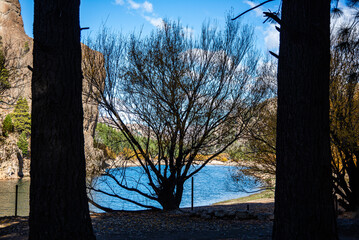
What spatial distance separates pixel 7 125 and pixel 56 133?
46053 millimetres

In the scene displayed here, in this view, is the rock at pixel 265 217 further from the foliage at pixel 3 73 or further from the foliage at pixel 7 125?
the foliage at pixel 7 125

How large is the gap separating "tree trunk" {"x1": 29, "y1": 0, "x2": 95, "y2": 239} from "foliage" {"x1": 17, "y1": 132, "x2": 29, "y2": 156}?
46709mm

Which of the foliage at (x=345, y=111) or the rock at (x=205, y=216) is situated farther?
the foliage at (x=345, y=111)

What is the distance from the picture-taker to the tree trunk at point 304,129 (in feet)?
10.7

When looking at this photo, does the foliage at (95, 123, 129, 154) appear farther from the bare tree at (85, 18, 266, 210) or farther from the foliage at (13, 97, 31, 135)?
the foliage at (13, 97, 31, 135)

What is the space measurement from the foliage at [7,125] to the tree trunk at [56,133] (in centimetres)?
4517

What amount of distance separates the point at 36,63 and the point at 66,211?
5.64 ft

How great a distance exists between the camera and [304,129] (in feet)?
10.9

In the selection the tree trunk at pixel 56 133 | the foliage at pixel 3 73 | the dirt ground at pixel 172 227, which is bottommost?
the dirt ground at pixel 172 227

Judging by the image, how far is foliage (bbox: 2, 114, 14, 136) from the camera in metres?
43.2

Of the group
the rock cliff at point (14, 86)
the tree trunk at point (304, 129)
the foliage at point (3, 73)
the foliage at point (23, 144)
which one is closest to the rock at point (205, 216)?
the rock cliff at point (14, 86)

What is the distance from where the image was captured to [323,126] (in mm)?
3363

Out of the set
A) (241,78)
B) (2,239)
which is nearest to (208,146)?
(241,78)

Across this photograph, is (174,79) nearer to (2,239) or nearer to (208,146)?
(208,146)
